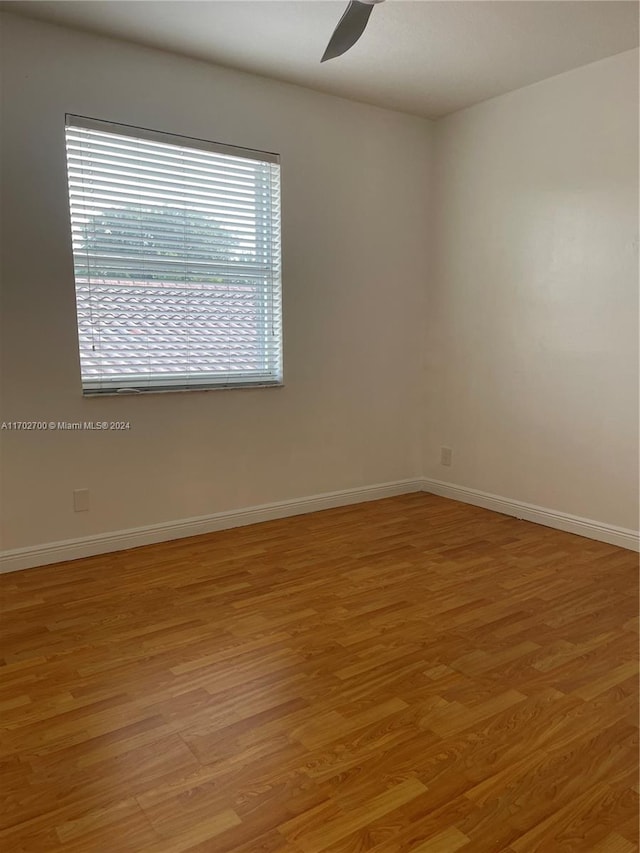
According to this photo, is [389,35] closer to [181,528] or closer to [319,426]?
[319,426]

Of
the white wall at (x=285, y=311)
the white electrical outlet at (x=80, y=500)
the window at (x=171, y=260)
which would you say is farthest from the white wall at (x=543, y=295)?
the white electrical outlet at (x=80, y=500)

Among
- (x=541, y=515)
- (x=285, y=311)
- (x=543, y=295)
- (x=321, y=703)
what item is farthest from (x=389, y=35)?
(x=321, y=703)

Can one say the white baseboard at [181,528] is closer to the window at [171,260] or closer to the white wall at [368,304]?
the white wall at [368,304]

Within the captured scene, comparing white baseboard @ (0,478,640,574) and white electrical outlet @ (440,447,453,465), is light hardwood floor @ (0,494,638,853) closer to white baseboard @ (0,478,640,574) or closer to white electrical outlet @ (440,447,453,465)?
white baseboard @ (0,478,640,574)

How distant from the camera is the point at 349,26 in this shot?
83.7 inches

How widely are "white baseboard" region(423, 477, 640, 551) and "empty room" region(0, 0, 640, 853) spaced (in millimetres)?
19

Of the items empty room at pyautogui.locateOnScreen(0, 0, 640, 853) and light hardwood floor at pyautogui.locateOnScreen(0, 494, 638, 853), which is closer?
light hardwood floor at pyautogui.locateOnScreen(0, 494, 638, 853)

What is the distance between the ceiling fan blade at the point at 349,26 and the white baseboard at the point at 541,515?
2870 millimetres

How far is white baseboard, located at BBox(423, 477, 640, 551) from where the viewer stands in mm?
3520

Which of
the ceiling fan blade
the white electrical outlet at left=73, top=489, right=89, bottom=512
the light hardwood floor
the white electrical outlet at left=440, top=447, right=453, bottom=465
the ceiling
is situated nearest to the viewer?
the light hardwood floor

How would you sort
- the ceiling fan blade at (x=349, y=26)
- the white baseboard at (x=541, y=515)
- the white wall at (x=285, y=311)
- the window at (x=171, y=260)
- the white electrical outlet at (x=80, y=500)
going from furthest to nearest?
1. the white baseboard at (x=541, y=515)
2. the white electrical outlet at (x=80, y=500)
3. the window at (x=171, y=260)
4. the white wall at (x=285, y=311)
5. the ceiling fan blade at (x=349, y=26)

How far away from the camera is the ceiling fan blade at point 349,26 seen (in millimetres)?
2028

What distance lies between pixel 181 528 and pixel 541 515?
7.44 feet

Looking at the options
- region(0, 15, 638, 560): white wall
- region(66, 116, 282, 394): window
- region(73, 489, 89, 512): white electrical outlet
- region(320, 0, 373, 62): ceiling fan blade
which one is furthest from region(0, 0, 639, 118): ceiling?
region(73, 489, 89, 512): white electrical outlet
